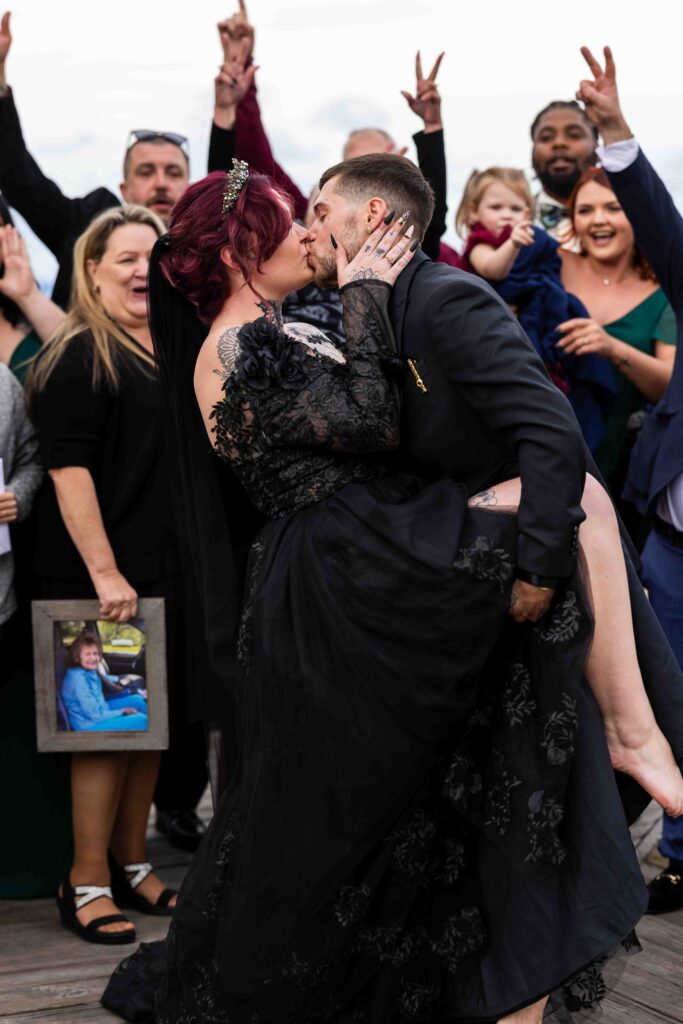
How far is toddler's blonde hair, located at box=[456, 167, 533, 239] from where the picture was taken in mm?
5133

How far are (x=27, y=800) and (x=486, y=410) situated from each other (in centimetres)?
236

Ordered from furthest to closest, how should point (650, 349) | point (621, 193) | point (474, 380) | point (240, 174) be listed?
point (650, 349)
point (621, 193)
point (240, 174)
point (474, 380)

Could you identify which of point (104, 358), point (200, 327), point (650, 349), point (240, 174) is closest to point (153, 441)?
point (104, 358)

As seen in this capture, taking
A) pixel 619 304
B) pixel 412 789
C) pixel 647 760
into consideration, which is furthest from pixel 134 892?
pixel 619 304

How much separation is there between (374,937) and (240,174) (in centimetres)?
168

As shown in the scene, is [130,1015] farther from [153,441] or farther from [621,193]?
[621,193]

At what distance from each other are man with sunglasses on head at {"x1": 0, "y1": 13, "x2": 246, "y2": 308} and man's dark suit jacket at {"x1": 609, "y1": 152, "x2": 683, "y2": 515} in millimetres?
1474

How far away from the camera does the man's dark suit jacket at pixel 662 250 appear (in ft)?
12.8

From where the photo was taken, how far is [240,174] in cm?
309

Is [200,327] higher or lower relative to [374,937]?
higher

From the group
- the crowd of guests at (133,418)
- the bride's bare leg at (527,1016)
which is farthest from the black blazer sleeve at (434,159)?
the bride's bare leg at (527,1016)

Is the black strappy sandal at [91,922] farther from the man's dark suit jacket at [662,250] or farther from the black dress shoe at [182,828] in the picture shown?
the man's dark suit jacket at [662,250]

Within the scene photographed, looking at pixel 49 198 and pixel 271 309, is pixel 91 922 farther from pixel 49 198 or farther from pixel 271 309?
pixel 49 198

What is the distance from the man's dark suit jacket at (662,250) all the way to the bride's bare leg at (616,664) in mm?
1245
